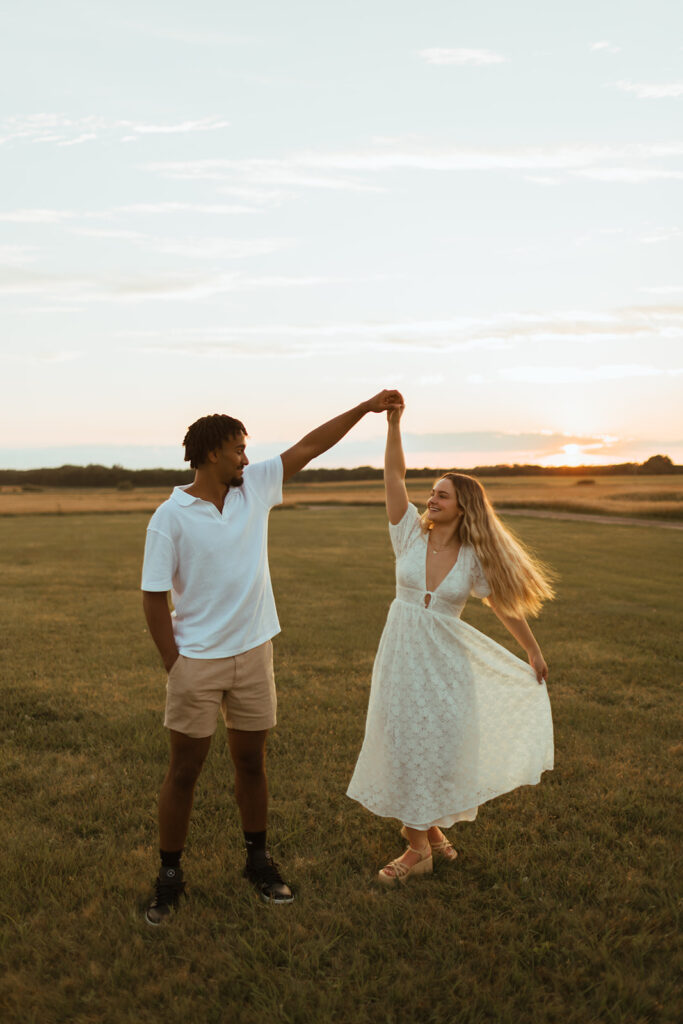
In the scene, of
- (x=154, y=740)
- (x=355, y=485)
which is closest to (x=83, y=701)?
(x=154, y=740)

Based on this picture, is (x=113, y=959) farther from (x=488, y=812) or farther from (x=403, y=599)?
(x=488, y=812)

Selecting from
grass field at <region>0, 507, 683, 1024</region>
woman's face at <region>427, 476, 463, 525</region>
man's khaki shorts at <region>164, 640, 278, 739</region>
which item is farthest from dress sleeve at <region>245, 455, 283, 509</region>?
grass field at <region>0, 507, 683, 1024</region>

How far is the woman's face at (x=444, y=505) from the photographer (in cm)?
461

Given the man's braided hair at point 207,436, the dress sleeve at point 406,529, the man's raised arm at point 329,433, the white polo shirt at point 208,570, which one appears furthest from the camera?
the dress sleeve at point 406,529

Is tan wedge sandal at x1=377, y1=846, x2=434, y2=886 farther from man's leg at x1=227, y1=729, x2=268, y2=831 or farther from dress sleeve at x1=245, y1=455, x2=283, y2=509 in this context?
dress sleeve at x1=245, y1=455, x2=283, y2=509

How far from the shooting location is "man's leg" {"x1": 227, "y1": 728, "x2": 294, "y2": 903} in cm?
420

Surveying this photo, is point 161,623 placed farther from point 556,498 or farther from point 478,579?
point 556,498

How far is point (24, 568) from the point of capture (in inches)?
840

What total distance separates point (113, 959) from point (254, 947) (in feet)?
2.34

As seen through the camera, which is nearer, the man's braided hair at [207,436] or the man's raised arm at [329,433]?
the man's braided hair at [207,436]

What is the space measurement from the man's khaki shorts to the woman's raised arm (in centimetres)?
117

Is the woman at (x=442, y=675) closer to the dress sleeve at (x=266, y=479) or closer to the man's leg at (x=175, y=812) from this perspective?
the dress sleeve at (x=266, y=479)

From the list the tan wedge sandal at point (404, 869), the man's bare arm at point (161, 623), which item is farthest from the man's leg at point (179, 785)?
the tan wedge sandal at point (404, 869)

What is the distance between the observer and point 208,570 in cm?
389
